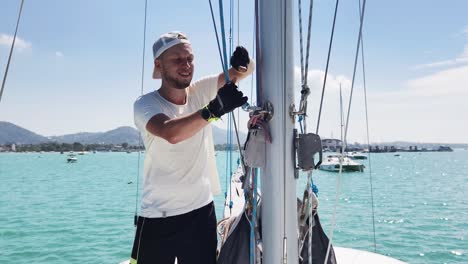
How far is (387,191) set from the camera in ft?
78.3

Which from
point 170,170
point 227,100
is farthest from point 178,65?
point 170,170

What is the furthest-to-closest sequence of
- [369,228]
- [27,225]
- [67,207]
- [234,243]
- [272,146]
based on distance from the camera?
[67,207] → [27,225] → [369,228] → [234,243] → [272,146]

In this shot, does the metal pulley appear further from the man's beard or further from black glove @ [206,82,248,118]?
the man's beard

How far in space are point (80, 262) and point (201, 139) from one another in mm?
8198

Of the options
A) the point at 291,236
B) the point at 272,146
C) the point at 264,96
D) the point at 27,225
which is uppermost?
the point at 264,96

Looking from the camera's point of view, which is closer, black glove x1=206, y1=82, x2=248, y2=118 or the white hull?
black glove x1=206, y1=82, x2=248, y2=118

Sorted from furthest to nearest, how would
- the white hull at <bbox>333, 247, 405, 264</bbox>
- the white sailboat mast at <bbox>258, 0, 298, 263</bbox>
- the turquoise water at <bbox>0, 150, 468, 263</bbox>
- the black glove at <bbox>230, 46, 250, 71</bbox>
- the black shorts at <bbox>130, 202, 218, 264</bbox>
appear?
the turquoise water at <bbox>0, 150, 468, 263</bbox> < the white hull at <bbox>333, 247, 405, 264</bbox> < the black shorts at <bbox>130, 202, 218, 264</bbox> < the black glove at <bbox>230, 46, 250, 71</bbox> < the white sailboat mast at <bbox>258, 0, 298, 263</bbox>

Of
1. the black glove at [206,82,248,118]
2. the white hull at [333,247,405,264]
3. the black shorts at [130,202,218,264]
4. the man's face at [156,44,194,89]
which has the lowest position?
the white hull at [333,247,405,264]

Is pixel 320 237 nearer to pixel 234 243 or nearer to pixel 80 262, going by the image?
pixel 234 243

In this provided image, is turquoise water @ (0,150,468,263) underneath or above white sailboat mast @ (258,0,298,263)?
underneath

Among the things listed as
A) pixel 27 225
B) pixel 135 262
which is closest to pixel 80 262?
pixel 27 225

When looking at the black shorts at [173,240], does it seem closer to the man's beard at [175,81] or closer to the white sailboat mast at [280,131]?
the white sailboat mast at [280,131]

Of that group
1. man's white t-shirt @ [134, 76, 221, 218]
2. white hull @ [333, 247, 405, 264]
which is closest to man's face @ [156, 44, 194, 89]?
man's white t-shirt @ [134, 76, 221, 218]

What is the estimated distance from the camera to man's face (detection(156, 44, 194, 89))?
1650mm
